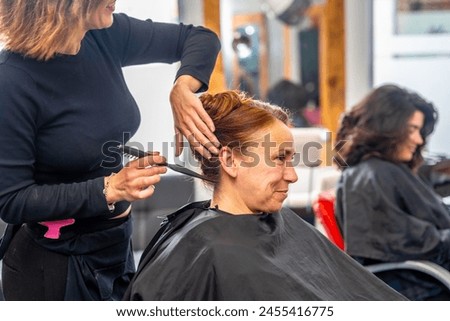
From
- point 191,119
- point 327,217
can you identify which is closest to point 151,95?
point 191,119

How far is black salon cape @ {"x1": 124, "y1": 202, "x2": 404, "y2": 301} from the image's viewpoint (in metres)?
1.29

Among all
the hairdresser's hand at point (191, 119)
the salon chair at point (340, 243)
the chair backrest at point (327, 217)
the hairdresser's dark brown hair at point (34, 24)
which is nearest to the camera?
the hairdresser's dark brown hair at point (34, 24)

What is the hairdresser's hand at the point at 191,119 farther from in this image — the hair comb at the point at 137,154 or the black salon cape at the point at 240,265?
the black salon cape at the point at 240,265

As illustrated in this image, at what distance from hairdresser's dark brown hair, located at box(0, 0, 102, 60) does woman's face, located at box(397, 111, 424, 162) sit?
51.8 inches

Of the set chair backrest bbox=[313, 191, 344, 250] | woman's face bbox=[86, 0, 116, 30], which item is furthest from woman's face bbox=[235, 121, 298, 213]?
chair backrest bbox=[313, 191, 344, 250]

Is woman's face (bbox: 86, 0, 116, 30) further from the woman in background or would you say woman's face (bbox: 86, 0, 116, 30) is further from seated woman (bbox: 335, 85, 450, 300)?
seated woman (bbox: 335, 85, 450, 300)

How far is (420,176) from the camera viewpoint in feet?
7.27

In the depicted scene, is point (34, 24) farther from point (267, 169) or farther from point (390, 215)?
point (390, 215)

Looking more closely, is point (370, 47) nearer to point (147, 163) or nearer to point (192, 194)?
point (192, 194)

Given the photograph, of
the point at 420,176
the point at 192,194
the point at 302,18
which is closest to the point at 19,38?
the point at 192,194

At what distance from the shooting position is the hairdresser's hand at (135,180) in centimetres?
115

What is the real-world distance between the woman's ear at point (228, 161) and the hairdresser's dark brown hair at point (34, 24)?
15.9 inches

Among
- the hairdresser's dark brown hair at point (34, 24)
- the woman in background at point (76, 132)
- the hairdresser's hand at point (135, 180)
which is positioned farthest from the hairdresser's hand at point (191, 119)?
the hairdresser's dark brown hair at point (34, 24)

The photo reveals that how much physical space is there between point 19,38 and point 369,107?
1.35 metres
